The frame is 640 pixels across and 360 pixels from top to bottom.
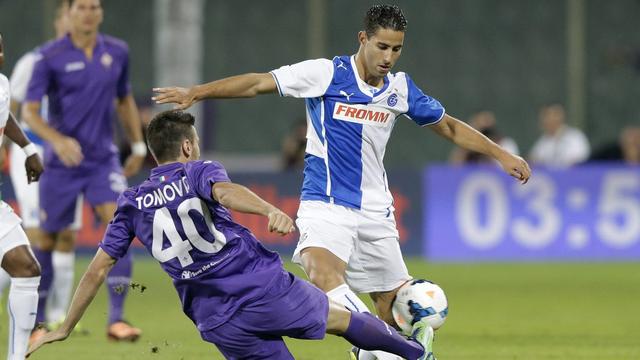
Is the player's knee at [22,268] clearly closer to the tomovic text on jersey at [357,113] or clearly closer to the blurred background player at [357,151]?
the blurred background player at [357,151]

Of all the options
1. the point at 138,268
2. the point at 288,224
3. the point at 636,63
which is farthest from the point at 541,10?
the point at 288,224

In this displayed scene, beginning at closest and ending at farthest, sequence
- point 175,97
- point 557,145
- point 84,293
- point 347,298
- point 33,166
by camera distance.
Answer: point 84,293
point 175,97
point 347,298
point 33,166
point 557,145

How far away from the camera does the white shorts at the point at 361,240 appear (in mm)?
7262

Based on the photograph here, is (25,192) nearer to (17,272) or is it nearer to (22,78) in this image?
(22,78)

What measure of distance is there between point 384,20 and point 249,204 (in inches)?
70.8

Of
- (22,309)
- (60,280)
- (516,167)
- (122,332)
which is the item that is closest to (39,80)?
(60,280)

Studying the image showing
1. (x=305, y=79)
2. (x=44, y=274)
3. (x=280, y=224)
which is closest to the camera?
(x=280, y=224)

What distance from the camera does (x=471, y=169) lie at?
666 inches

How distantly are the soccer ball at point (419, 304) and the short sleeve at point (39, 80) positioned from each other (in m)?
3.55

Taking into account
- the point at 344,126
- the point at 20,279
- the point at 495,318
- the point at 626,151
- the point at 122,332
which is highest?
the point at 344,126

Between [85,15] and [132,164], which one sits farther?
[132,164]

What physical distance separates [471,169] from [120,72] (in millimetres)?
7505

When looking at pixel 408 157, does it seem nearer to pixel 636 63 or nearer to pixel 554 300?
pixel 636 63

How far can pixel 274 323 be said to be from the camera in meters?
6.30
